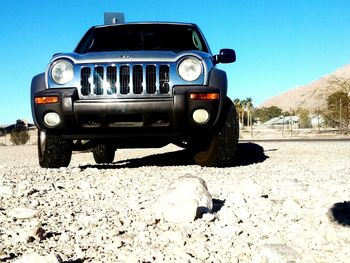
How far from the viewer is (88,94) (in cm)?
479

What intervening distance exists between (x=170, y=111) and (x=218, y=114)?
0.55m

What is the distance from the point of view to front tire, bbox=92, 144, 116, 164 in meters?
7.77

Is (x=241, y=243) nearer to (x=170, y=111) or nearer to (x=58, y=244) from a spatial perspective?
(x=58, y=244)

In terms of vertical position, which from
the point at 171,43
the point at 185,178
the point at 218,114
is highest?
the point at 171,43

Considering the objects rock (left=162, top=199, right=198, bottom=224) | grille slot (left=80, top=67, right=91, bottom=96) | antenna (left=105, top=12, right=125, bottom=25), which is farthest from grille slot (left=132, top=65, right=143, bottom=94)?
rock (left=162, top=199, right=198, bottom=224)

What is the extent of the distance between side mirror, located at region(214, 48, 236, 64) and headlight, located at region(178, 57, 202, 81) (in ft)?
3.05

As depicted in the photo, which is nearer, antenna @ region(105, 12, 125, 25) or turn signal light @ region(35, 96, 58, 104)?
turn signal light @ region(35, 96, 58, 104)

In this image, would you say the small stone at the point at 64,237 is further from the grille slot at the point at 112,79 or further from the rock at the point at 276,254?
the grille slot at the point at 112,79

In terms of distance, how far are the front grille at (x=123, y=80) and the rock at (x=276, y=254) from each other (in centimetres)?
279

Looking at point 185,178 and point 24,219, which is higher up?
point 185,178

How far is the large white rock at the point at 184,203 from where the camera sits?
2572mm

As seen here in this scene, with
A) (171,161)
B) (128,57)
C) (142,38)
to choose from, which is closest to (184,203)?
(128,57)

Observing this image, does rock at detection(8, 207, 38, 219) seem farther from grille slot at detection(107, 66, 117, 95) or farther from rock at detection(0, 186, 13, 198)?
grille slot at detection(107, 66, 117, 95)

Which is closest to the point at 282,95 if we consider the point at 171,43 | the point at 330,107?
the point at 330,107
